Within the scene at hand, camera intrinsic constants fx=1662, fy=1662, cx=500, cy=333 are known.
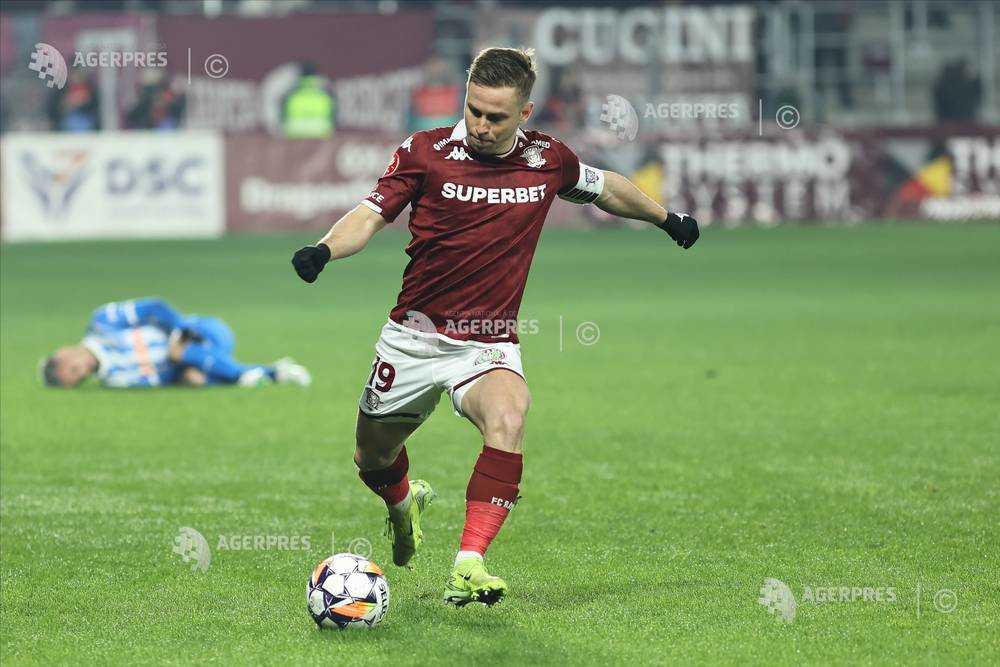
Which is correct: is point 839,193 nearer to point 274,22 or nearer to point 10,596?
point 274,22

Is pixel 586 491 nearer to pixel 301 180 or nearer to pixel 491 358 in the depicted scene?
pixel 491 358

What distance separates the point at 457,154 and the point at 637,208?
0.87 metres

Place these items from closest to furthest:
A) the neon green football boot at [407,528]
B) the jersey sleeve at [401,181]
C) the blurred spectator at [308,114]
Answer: the jersey sleeve at [401,181] → the neon green football boot at [407,528] → the blurred spectator at [308,114]

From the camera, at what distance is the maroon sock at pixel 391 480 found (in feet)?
22.2

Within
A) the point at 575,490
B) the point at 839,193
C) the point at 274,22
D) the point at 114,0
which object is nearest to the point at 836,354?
the point at 575,490

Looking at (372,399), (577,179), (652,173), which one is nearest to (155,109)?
(652,173)

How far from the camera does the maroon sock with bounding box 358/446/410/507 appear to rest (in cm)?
676

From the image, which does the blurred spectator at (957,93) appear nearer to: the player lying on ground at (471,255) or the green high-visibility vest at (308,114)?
the green high-visibility vest at (308,114)

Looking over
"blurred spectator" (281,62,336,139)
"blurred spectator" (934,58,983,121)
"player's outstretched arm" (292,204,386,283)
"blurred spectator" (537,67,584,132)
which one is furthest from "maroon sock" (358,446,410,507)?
"blurred spectator" (934,58,983,121)

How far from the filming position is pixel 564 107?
3048 centimetres

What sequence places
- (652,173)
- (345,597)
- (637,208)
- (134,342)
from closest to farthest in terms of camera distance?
(345,597)
(637,208)
(134,342)
(652,173)

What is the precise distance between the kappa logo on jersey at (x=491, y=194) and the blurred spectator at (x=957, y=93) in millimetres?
25948

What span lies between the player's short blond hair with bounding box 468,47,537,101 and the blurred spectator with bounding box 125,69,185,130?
23.8m

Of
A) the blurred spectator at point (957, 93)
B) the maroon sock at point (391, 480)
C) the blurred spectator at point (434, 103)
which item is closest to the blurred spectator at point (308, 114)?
the blurred spectator at point (434, 103)
